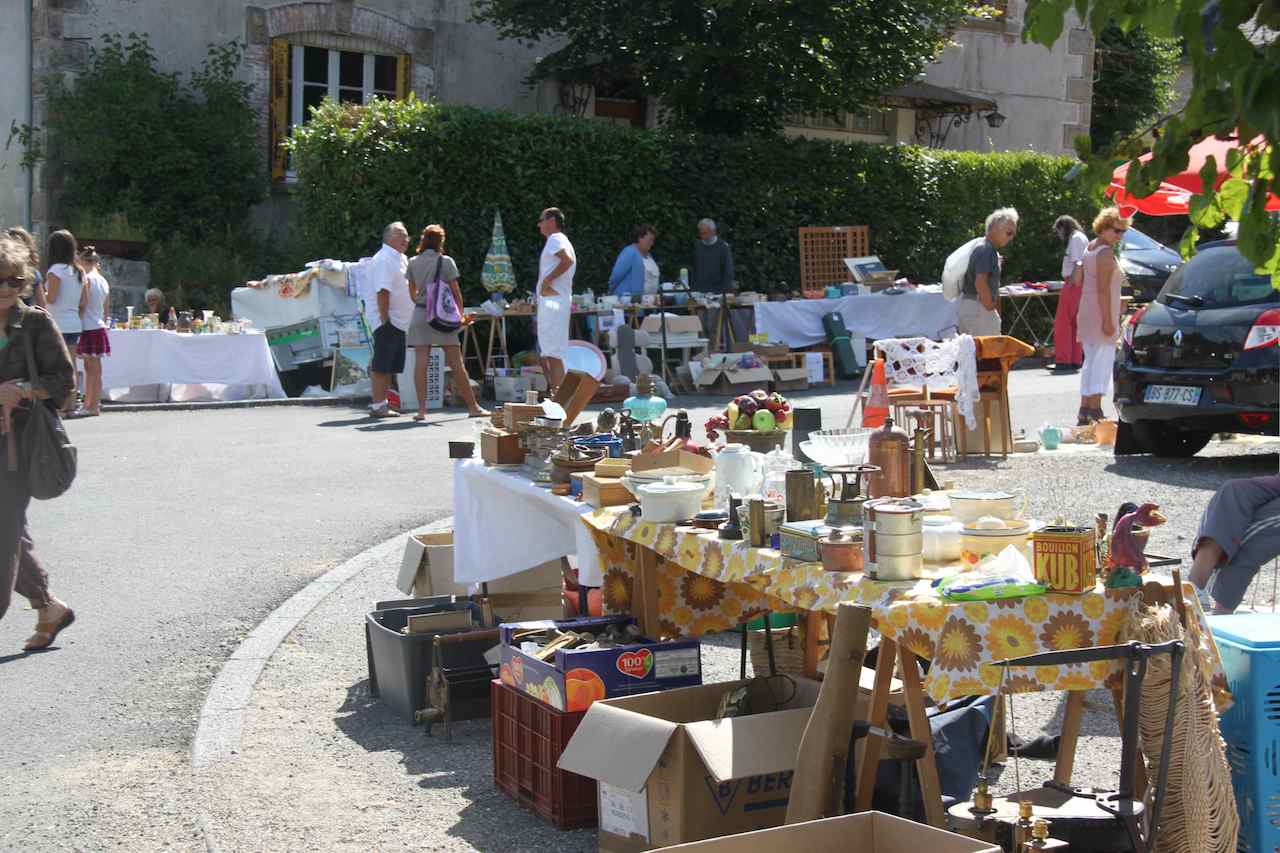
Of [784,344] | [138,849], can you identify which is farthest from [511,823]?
[784,344]

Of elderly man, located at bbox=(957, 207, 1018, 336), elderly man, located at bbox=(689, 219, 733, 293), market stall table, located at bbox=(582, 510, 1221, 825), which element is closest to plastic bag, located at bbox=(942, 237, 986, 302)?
elderly man, located at bbox=(957, 207, 1018, 336)

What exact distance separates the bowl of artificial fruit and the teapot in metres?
0.81

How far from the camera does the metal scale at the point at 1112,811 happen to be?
143 inches

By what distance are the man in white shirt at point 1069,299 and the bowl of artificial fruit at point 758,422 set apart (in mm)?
12359

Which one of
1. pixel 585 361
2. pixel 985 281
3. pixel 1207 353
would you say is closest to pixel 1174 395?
pixel 1207 353

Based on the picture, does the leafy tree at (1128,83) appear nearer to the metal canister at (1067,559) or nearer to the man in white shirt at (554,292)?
the man in white shirt at (554,292)

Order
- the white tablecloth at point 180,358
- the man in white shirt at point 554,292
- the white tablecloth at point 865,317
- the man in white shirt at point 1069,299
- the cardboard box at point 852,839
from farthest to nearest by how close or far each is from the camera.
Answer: the white tablecloth at point 865,317, the man in white shirt at point 1069,299, the white tablecloth at point 180,358, the man in white shirt at point 554,292, the cardboard box at point 852,839

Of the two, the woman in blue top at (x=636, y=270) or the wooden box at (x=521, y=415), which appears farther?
the woman in blue top at (x=636, y=270)

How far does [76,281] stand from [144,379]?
1.66m

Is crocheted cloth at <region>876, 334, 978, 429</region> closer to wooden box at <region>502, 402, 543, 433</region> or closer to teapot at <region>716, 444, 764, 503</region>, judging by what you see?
wooden box at <region>502, 402, 543, 433</region>

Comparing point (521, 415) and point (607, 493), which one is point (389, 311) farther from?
point (607, 493)

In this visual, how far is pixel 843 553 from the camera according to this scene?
4.23 m

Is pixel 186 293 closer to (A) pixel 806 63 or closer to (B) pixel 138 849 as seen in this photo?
(A) pixel 806 63

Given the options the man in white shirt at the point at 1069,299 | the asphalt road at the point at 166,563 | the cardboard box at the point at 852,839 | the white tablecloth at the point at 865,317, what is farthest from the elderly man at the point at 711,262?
the cardboard box at the point at 852,839
